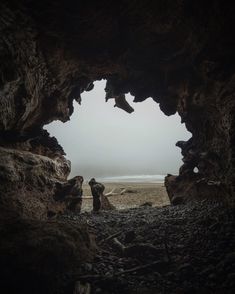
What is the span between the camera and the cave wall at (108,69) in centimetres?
827

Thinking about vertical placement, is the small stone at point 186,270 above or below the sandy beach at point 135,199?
above

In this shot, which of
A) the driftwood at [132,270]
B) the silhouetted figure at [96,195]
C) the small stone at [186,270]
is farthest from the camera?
the silhouetted figure at [96,195]

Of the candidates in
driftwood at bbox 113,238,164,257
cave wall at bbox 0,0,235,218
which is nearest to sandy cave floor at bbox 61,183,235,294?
driftwood at bbox 113,238,164,257

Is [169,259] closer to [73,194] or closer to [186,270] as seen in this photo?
[186,270]

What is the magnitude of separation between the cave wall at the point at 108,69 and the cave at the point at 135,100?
50 millimetres

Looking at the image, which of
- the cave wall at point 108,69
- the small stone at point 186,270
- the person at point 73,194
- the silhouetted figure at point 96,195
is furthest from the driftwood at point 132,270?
the silhouetted figure at point 96,195

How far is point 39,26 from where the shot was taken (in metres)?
9.14

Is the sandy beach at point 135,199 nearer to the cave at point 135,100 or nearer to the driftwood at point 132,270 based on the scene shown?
the cave at point 135,100

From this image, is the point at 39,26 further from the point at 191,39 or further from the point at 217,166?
the point at 217,166

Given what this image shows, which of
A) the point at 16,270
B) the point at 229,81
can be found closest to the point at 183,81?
the point at 229,81

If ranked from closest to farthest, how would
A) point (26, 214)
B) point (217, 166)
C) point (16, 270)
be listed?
point (16, 270) → point (26, 214) → point (217, 166)

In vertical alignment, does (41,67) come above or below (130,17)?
below

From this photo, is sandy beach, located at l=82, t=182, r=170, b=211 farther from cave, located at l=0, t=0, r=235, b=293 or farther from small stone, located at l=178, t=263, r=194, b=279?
small stone, located at l=178, t=263, r=194, b=279

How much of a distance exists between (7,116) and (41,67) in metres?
2.80
